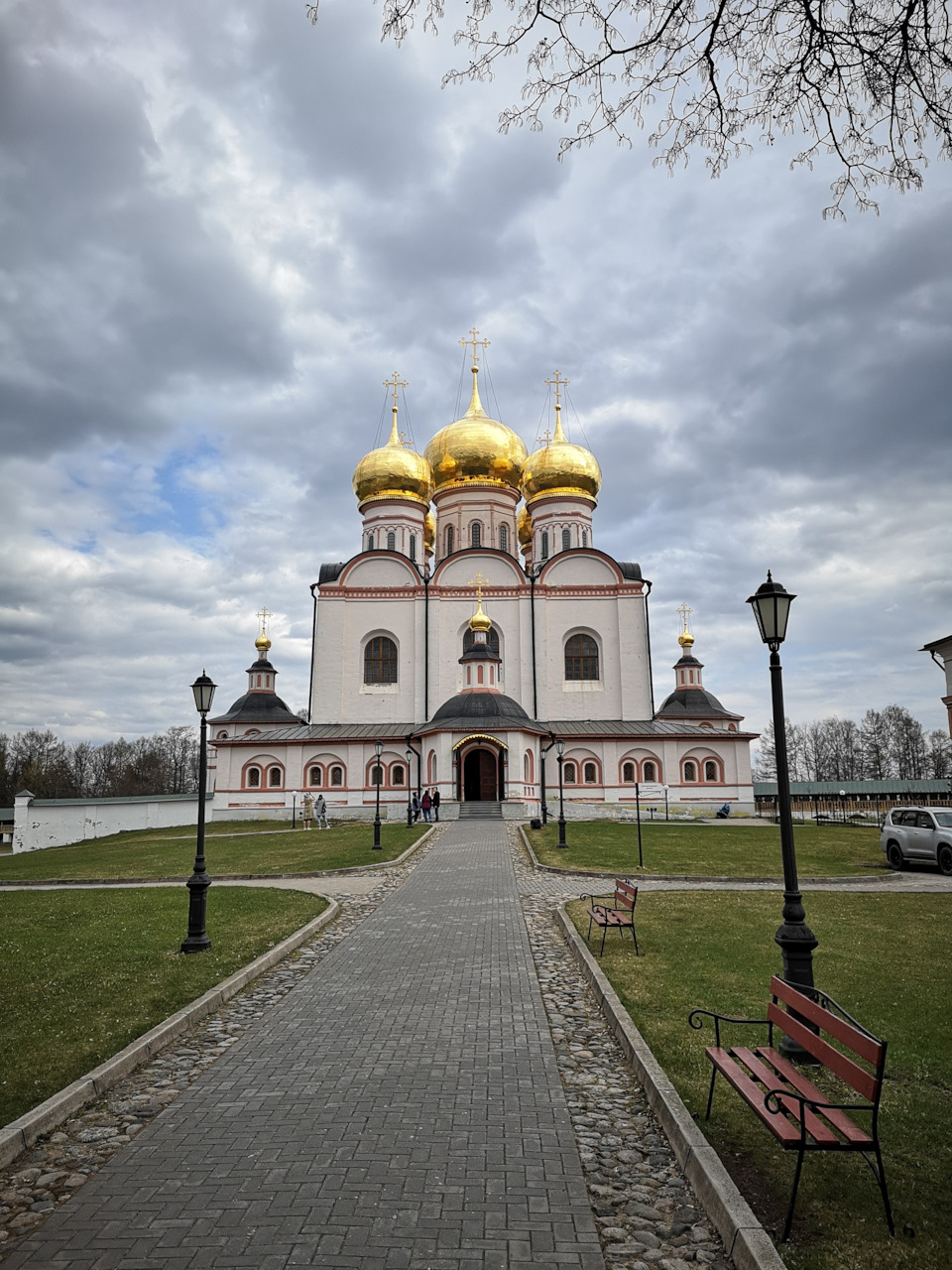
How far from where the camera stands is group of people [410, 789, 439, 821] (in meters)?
29.8

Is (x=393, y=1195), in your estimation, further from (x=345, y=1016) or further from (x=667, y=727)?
A: (x=667, y=727)

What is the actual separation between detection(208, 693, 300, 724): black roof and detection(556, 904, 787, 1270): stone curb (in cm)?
3333

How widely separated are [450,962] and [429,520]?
128 ft

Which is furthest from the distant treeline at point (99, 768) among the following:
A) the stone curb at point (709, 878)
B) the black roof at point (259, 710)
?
the stone curb at point (709, 878)

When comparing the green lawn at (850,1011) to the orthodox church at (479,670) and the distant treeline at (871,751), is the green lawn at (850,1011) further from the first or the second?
the distant treeline at (871,751)

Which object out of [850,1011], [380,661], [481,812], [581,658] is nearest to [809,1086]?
[850,1011]

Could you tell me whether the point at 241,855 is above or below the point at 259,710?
below

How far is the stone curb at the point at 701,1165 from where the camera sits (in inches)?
129

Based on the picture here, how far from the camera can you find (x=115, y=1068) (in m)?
5.46

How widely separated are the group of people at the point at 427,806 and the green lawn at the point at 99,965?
624 inches

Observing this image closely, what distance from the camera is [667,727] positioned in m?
35.5

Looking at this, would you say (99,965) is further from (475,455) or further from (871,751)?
(871,751)

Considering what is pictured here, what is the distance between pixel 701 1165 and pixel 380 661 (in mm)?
34371

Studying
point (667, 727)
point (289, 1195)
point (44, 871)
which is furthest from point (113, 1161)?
point (667, 727)
